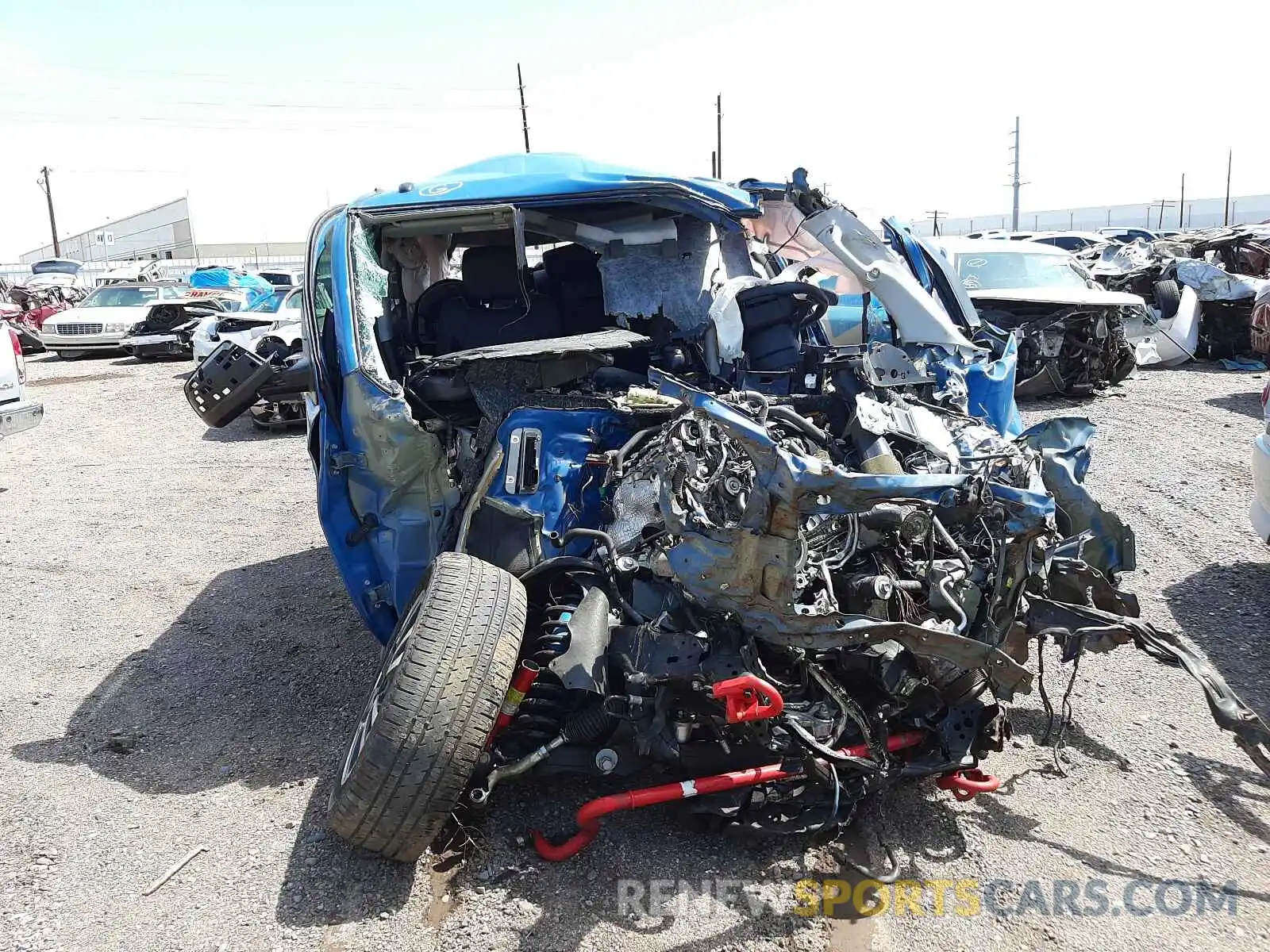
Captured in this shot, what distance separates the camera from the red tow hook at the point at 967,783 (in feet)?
10.4

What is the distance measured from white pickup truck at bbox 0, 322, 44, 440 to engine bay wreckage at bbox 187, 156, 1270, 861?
4628mm

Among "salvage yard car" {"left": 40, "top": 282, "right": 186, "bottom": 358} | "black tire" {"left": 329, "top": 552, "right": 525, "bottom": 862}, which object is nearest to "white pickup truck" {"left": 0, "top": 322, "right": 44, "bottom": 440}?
"black tire" {"left": 329, "top": 552, "right": 525, "bottom": 862}

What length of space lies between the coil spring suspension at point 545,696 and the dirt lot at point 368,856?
282 mm

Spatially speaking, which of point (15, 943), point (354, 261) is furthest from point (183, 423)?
point (15, 943)

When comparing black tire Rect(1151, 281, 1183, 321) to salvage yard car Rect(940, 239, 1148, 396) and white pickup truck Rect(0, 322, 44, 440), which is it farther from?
white pickup truck Rect(0, 322, 44, 440)

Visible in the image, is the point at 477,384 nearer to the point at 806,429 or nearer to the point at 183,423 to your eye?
the point at 806,429

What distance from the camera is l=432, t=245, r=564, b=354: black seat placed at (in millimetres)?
4992

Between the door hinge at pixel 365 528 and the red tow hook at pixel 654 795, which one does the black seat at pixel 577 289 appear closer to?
the door hinge at pixel 365 528

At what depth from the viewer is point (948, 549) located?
320 cm

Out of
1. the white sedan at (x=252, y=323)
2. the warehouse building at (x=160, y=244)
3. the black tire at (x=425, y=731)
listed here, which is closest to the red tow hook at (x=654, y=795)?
the black tire at (x=425, y=731)

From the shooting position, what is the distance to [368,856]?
3.03m

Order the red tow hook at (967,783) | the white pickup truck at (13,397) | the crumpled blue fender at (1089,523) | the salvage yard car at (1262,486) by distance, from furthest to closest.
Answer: the white pickup truck at (13,397) < the salvage yard car at (1262,486) < the crumpled blue fender at (1089,523) < the red tow hook at (967,783)

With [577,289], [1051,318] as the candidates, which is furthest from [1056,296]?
[577,289]

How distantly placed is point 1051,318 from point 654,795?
938 centimetres
